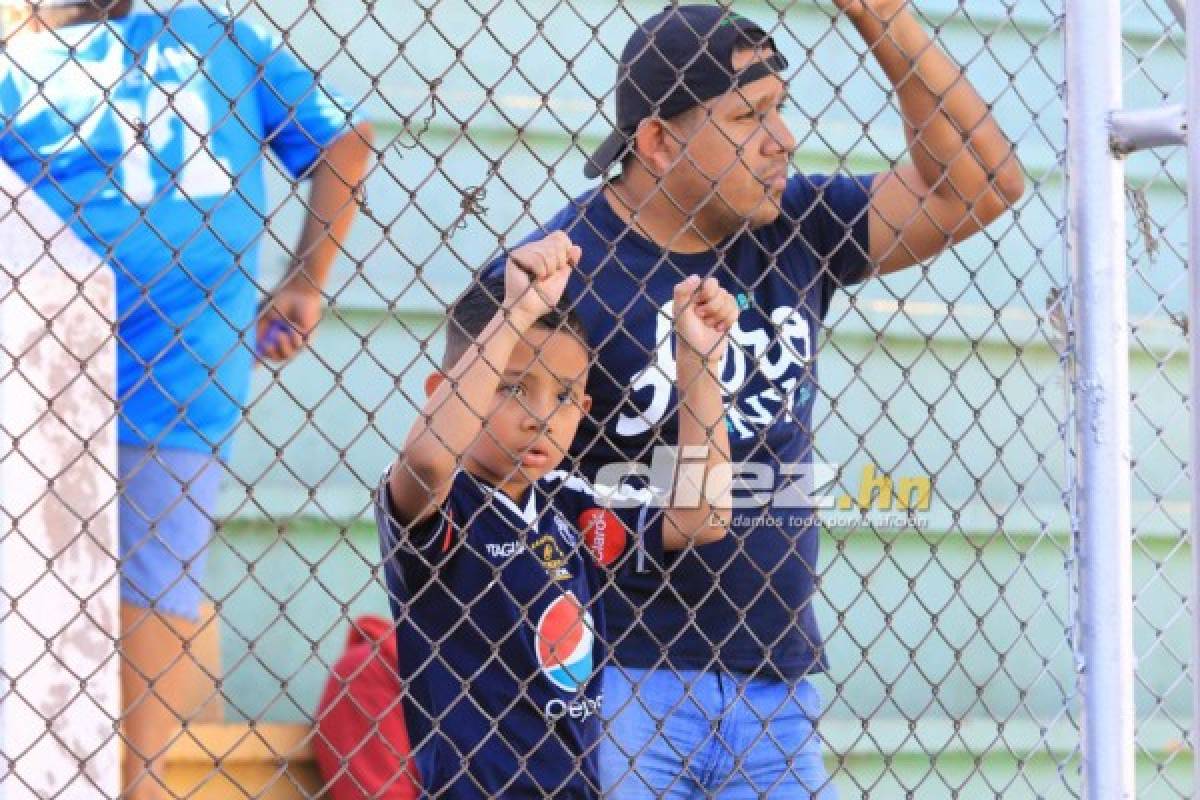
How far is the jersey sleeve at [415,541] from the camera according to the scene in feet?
8.57

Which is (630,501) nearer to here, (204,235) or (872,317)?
(204,235)

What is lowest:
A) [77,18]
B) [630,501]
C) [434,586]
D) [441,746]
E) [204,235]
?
[441,746]

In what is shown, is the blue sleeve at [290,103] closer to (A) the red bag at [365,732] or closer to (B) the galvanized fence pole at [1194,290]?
(A) the red bag at [365,732]

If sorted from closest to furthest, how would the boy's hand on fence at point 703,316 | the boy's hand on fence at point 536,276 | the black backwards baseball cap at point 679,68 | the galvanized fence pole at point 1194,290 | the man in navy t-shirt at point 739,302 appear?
the galvanized fence pole at point 1194,290 < the boy's hand on fence at point 536,276 < the boy's hand on fence at point 703,316 < the man in navy t-shirt at point 739,302 < the black backwards baseball cap at point 679,68

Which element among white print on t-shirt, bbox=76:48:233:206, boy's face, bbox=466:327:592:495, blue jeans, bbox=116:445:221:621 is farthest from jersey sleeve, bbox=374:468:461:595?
white print on t-shirt, bbox=76:48:233:206

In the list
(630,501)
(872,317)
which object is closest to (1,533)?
(630,501)

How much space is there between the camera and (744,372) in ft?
10.00

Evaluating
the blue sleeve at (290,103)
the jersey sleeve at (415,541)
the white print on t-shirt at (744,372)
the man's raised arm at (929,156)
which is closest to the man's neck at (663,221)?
the white print on t-shirt at (744,372)

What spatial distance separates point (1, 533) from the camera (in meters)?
3.06

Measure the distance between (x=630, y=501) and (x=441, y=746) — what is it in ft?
1.73

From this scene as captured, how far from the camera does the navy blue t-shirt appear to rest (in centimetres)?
300

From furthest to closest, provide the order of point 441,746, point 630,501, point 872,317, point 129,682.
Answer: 1. point 872,317
2. point 129,682
3. point 630,501
4. point 441,746

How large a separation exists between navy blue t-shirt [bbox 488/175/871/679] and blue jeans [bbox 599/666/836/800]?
0.04 meters

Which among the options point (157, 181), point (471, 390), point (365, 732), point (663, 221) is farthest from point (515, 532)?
point (157, 181)
